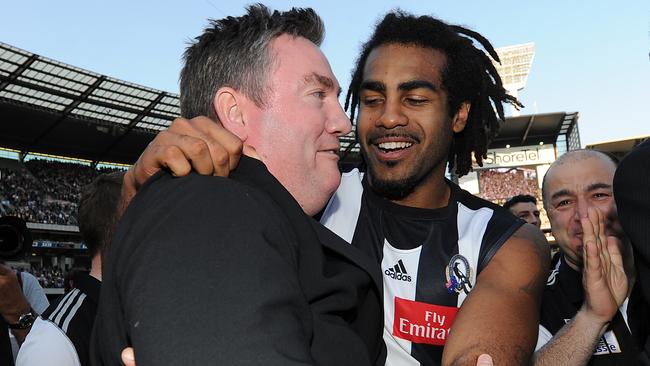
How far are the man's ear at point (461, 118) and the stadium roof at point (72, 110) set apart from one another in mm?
27522

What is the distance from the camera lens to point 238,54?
1.90 metres

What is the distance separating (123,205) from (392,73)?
1.38 m

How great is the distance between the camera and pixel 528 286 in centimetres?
255

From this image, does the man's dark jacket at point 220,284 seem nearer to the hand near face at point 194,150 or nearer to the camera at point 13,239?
the hand near face at point 194,150

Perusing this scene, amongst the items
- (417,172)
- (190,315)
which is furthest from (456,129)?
(190,315)

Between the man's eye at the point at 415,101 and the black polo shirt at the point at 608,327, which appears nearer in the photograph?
the man's eye at the point at 415,101

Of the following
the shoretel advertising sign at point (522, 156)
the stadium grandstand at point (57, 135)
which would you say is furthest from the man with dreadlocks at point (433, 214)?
the shoretel advertising sign at point (522, 156)

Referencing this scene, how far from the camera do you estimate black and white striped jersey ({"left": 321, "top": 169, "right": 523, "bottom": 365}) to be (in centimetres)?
262

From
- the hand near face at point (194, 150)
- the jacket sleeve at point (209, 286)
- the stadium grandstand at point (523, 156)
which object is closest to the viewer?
the jacket sleeve at point (209, 286)

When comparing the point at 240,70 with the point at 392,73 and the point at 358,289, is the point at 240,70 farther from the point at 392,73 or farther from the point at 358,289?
the point at 392,73

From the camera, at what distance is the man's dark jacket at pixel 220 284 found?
1.17 meters

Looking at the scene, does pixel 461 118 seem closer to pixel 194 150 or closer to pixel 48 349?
pixel 194 150

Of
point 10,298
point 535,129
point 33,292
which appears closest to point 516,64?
point 535,129

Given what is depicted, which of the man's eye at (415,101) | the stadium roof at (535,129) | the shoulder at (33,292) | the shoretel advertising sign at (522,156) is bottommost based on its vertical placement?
the shoulder at (33,292)
